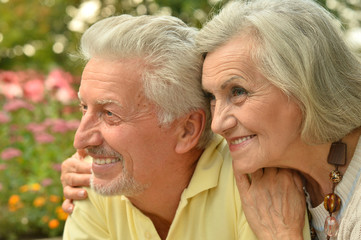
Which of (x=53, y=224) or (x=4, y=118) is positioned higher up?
(x=4, y=118)

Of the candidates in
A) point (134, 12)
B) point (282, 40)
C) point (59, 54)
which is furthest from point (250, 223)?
point (59, 54)

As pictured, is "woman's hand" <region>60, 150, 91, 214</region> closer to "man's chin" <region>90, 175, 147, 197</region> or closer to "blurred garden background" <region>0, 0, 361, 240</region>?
"man's chin" <region>90, 175, 147, 197</region>

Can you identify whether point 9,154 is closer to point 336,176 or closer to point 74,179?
point 74,179

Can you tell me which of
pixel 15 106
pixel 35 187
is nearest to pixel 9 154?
pixel 35 187

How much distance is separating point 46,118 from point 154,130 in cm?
364

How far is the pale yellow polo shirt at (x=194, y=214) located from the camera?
3.07 meters

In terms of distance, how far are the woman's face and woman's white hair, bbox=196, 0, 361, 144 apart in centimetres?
5

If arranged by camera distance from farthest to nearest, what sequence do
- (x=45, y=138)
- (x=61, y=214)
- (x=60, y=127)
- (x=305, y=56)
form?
1. (x=60, y=127)
2. (x=45, y=138)
3. (x=61, y=214)
4. (x=305, y=56)

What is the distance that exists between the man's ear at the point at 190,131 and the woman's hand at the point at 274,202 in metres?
0.33

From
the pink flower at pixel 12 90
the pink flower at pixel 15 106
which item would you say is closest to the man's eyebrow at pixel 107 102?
the pink flower at pixel 15 106

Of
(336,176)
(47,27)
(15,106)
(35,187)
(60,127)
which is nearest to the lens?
(336,176)

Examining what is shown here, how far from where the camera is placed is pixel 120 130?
297 cm

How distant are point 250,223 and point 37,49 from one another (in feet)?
28.6

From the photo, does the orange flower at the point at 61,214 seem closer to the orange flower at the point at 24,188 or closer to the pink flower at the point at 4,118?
the orange flower at the point at 24,188
